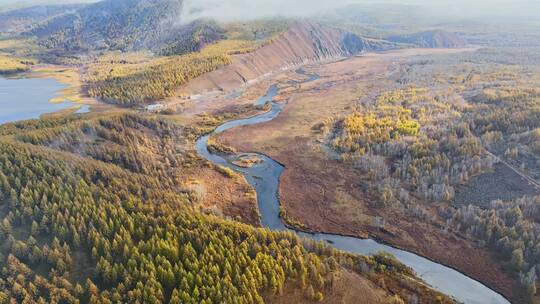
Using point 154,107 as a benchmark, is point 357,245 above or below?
below

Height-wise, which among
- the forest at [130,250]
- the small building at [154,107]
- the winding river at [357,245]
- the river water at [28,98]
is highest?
the river water at [28,98]

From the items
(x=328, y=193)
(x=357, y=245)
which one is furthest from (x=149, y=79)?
(x=357, y=245)

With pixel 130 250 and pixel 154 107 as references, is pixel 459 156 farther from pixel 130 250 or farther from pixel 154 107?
pixel 154 107

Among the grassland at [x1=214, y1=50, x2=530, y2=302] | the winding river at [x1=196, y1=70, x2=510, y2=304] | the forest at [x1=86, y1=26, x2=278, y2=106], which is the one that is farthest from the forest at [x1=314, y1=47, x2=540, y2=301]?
the forest at [x1=86, y1=26, x2=278, y2=106]

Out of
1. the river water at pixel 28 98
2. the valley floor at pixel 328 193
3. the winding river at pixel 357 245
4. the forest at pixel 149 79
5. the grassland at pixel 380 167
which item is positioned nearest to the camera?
the winding river at pixel 357 245

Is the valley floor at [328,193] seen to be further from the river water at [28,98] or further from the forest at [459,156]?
the river water at [28,98]

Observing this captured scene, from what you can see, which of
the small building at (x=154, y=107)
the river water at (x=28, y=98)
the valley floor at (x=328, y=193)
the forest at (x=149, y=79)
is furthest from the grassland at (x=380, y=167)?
the river water at (x=28, y=98)

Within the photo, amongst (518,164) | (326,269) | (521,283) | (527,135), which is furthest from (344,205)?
(527,135)
